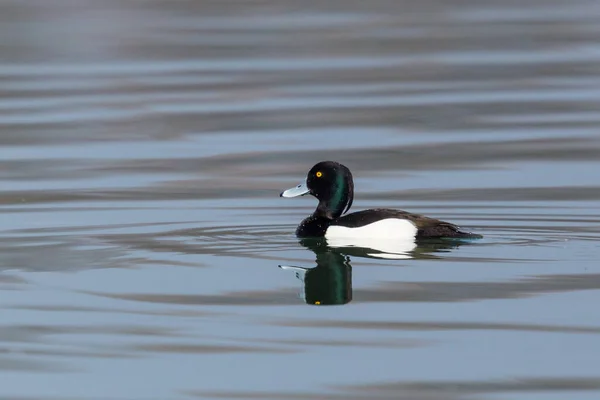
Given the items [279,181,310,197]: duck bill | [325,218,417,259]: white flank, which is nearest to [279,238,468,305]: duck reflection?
[325,218,417,259]: white flank

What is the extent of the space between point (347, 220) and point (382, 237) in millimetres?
328

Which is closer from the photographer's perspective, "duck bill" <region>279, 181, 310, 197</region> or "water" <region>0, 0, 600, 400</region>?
"water" <region>0, 0, 600, 400</region>

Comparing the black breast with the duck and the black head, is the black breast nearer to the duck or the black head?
the duck

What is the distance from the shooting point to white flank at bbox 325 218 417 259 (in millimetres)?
9656

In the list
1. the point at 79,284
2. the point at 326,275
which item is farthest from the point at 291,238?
the point at 79,284

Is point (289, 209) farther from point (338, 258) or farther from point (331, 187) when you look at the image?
point (338, 258)

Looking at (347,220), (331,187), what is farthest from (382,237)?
(331,187)

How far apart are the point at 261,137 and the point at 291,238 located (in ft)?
14.8

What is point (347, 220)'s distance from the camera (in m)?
9.99

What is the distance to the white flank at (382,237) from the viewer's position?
31.7 ft

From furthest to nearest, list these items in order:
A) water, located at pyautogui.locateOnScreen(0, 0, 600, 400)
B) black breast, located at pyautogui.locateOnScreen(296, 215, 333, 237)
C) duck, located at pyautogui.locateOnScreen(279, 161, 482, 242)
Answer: black breast, located at pyautogui.locateOnScreen(296, 215, 333, 237)
duck, located at pyautogui.locateOnScreen(279, 161, 482, 242)
water, located at pyautogui.locateOnScreen(0, 0, 600, 400)

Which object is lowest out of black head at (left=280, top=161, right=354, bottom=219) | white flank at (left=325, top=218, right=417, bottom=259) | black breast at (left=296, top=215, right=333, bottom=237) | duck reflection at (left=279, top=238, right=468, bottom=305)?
duck reflection at (left=279, top=238, right=468, bottom=305)

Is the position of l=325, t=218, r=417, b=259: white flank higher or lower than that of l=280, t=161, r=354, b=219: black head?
lower

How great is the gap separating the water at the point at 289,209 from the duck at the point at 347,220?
0.56 ft
